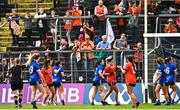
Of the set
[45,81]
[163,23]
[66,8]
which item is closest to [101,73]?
[45,81]

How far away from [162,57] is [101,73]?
2853 millimetres

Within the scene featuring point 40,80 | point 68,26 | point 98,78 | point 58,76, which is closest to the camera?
point 40,80

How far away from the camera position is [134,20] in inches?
1553

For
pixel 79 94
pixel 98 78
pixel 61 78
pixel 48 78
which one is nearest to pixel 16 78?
pixel 48 78

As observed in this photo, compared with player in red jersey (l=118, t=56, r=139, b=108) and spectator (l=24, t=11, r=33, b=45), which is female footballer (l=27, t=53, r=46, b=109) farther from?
spectator (l=24, t=11, r=33, b=45)

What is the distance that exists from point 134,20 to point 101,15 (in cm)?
145

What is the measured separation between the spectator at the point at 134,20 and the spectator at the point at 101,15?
114 cm

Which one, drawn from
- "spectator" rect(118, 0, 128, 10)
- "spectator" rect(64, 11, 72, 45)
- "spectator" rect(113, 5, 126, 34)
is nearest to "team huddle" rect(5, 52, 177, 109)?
"spectator" rect(113, 5, 126, 34)

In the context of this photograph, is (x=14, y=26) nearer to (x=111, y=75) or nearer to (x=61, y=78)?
(x=61, y=78)

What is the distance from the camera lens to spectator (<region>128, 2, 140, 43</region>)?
129ft

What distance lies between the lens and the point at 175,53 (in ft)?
124

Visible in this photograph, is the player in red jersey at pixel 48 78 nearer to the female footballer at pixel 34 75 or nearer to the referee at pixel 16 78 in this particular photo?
the referee at pixel 16 78

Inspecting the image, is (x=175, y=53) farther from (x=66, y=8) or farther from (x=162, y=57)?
(x=66, y=8)

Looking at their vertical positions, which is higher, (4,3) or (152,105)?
(4,3)
